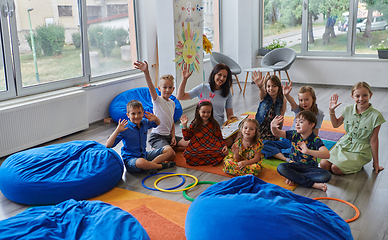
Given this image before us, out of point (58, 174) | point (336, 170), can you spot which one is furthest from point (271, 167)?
point (58, 174)

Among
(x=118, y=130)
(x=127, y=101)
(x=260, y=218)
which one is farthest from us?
(x=127, y=101)

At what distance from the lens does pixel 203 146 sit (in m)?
3.74

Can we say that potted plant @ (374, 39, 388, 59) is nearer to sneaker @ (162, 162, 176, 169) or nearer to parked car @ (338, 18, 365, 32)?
parked car @ (338, 18, 365, 32)

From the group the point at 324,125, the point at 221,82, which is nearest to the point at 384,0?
the point at 324,125

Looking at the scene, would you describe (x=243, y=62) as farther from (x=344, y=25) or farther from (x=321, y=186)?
(x=321, y=186)

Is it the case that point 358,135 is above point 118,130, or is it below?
below

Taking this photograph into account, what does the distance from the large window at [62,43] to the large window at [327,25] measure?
12.3 ft

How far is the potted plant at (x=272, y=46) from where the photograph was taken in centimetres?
819

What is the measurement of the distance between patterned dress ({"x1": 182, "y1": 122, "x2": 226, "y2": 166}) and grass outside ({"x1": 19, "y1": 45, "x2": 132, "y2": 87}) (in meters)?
2.29

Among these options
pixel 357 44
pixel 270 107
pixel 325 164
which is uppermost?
pixel 357 44

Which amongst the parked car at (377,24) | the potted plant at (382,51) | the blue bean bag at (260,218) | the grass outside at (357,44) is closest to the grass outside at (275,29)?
the grass outside at (357,44)

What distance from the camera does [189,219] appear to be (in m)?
2.30

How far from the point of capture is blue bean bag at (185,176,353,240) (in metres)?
2.00

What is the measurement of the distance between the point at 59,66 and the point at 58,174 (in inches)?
95.3
